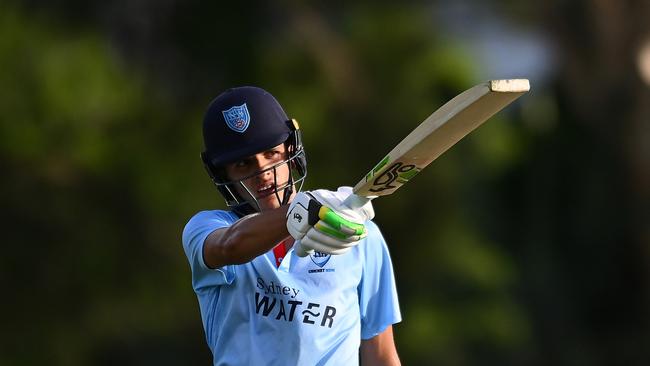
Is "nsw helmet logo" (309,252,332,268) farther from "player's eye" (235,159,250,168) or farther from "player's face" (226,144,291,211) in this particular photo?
"player's eye" (235,159,250,168)

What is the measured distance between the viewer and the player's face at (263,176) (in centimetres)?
422

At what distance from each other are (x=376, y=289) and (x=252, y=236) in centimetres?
71

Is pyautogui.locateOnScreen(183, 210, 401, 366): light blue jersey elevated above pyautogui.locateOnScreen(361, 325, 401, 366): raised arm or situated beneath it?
elevated above

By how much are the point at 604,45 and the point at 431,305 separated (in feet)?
9.26

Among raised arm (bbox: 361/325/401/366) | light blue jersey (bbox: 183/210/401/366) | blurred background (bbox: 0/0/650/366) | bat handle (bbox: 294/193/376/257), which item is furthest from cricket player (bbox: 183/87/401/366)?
blurred background (bbox: 0/0/650/366)

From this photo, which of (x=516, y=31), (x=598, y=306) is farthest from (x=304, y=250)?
(x=516, y=31)

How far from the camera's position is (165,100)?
1320 centimetres

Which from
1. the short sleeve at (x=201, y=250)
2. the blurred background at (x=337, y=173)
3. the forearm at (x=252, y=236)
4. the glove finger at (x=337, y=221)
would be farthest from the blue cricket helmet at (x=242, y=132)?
the blurred background at (x=337, y=173)

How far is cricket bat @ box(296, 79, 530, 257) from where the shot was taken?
11.3 feet

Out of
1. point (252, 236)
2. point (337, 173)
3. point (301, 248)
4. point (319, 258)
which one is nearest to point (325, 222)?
point (301, 248)

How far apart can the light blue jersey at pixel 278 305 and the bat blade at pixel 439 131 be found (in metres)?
0.55

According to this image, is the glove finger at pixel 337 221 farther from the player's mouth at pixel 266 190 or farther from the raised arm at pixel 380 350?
the raised arm at pixel 380 350

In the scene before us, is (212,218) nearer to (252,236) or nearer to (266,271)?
(266,271)

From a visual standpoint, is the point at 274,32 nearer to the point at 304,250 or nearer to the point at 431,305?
the point at 431,305
